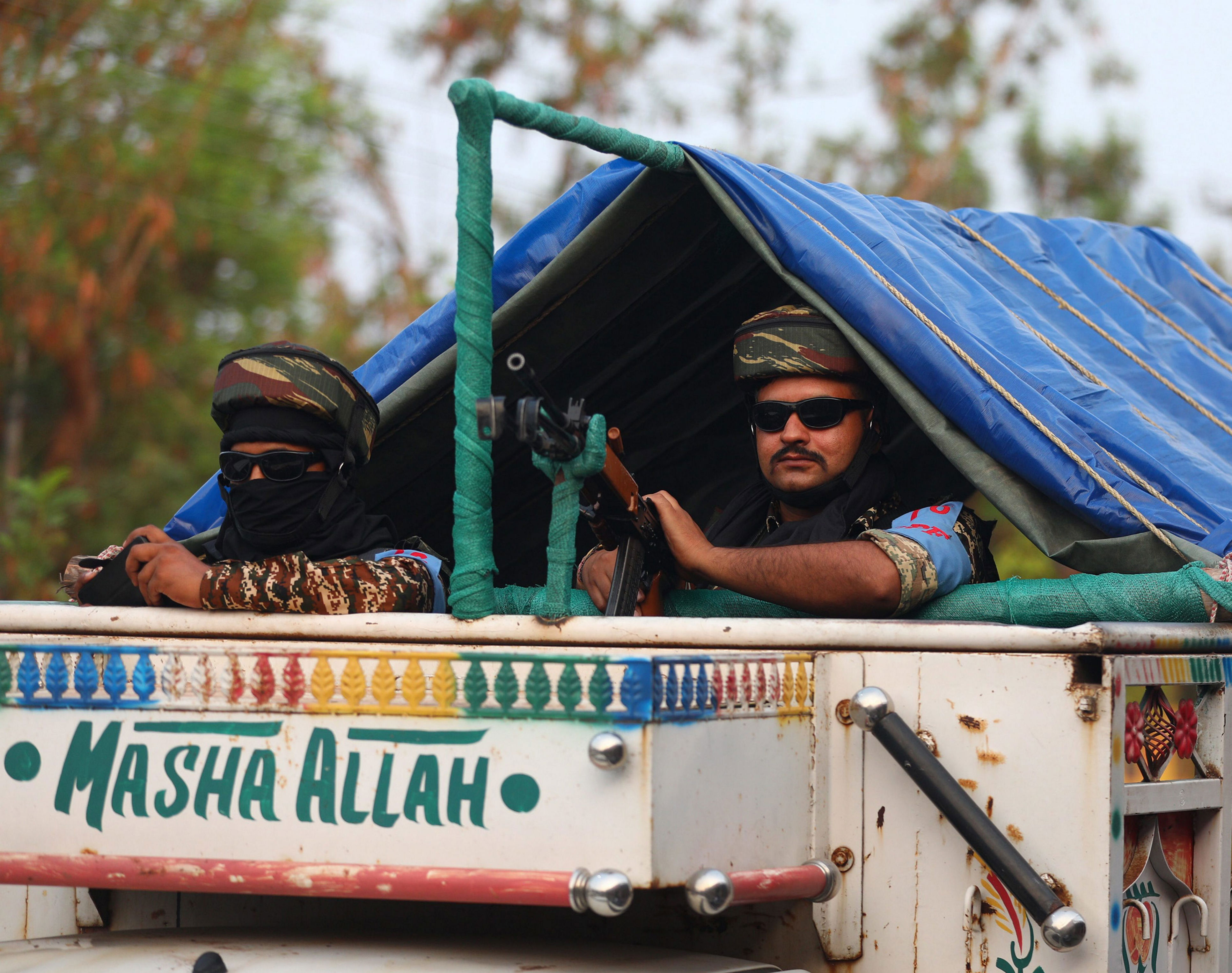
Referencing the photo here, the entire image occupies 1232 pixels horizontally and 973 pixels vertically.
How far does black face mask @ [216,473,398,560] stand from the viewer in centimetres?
306

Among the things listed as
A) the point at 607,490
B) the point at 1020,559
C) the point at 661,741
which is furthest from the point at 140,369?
the point at 661,741

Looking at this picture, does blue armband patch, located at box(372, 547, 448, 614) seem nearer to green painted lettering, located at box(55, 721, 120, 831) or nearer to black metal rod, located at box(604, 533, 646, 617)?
black metal rod, located at box(604, 533, 646, 617)

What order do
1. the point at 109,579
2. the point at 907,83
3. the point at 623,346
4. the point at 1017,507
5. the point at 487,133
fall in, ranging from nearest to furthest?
1. the point at 487,133
2. the point at 1017,507
3. the point at 109,579
4. the point at 623,346
5. the point at 907,83

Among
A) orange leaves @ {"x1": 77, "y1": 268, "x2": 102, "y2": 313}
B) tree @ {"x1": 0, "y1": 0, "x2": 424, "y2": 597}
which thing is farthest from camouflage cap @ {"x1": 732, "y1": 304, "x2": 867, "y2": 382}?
orange leaves @ {"x1": 77, "y1": 268, "x2": 102, "y2": 313}

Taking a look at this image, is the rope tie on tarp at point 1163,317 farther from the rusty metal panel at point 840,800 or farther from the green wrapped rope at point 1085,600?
the rusty metal panel at point 840,800

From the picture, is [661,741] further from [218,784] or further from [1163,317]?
[1163,317]

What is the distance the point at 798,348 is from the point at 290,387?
3.92 ft

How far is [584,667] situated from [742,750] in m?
0.35

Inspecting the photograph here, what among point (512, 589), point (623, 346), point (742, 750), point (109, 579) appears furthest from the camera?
point (623, 346)

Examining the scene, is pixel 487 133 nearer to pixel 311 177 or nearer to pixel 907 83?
pixel 311 177

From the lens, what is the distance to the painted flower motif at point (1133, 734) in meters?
2.41

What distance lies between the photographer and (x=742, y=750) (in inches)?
87.4

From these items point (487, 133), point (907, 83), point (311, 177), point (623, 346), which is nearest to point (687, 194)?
point (623, 346)

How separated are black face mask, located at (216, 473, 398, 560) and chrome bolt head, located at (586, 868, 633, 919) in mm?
1337
